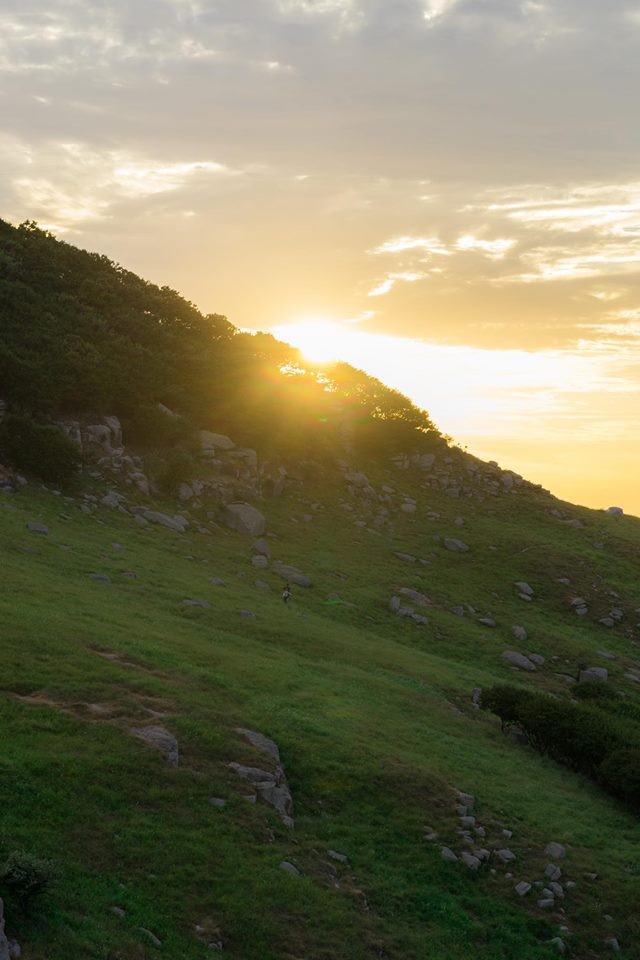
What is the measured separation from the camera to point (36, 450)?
4450cm

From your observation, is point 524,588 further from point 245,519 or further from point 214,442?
point 214,442

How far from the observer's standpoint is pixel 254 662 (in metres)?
28.4

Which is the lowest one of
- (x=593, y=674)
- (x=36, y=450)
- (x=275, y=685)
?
(x=275, y=685)

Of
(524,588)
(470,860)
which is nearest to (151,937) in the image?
(470,860)

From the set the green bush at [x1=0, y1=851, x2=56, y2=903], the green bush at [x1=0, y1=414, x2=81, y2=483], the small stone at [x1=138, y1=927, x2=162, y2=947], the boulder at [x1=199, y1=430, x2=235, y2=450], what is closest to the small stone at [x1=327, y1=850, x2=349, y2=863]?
the small stone at [x1=138, y1=927, x2=162, y2=947]

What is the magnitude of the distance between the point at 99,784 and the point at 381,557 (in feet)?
109

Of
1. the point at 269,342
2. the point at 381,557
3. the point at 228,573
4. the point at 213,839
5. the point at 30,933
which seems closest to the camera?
the point at 30,933

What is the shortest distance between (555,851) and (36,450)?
32.4 m

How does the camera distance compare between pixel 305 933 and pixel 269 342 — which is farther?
pixel 269 342

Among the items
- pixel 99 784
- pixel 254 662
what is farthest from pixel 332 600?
pixel 99 784

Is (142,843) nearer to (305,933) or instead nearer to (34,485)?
(305,933)

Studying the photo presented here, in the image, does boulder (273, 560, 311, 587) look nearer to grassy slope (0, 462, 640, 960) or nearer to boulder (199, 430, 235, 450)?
grassy slope (0, 462, 640, 960)

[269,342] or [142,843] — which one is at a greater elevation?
[269,342]

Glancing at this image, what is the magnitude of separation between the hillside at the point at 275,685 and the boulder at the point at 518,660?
152mm
